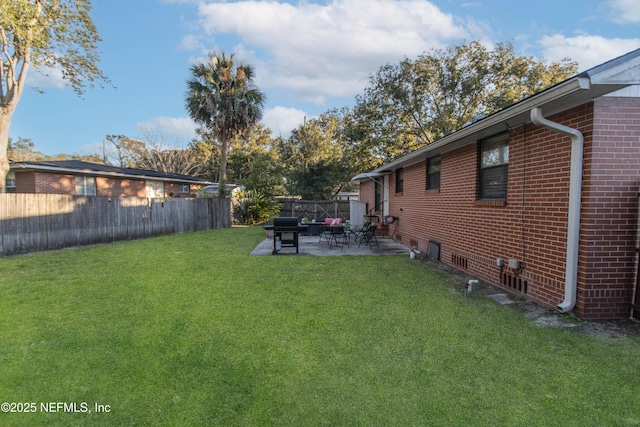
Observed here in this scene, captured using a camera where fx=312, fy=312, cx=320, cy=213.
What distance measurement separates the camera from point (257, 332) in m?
3.41

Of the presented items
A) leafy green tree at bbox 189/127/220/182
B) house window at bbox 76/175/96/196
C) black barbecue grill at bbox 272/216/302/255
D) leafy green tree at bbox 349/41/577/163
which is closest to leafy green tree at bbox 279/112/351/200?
leafy green tree at bbox 349/41/577/163

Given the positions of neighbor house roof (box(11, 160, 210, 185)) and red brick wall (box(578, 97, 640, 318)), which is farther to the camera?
neighbor house roof (box(11, 160, 210, 185))

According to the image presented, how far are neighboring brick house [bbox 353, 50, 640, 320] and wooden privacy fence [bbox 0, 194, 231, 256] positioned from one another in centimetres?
1122

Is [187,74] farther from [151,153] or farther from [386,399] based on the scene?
[151,153]

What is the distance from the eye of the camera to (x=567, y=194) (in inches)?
146

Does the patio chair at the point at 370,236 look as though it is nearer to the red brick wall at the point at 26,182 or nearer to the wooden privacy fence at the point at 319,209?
the wooden privacy fence at the point at 319,209

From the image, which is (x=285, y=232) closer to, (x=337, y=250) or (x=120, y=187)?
(x=337, y=250)

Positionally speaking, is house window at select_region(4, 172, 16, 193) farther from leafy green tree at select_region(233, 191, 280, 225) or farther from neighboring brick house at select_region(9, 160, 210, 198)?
leafy green tree at select_region(233, 191, 280, 225)

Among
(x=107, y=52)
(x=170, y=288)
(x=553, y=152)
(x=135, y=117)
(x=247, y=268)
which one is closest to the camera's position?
(x=553, y=152)

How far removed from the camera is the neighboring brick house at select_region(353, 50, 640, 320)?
3467 mm

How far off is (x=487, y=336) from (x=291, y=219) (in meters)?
6.02

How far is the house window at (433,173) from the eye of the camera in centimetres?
780

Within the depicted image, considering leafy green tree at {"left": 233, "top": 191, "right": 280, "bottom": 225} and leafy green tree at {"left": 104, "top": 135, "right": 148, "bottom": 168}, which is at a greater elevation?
leafy green tree at {"left": 104, "top": 135, "right": 148, "bottom": 168}

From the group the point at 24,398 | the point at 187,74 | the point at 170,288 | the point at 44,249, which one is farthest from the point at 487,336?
the point at 187,74
